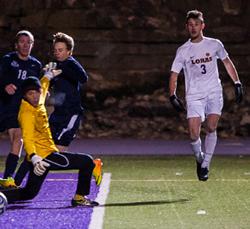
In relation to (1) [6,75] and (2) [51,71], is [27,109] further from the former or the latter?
(1) [6,75]

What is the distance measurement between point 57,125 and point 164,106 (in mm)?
9272

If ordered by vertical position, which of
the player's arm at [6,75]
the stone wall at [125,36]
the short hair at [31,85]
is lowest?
the stone wall at [125,36]

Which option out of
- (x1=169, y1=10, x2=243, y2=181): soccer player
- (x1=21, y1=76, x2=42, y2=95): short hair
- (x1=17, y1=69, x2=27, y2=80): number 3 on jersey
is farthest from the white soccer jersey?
(x1=21, y1=76, x2=42, y2=95): short hair

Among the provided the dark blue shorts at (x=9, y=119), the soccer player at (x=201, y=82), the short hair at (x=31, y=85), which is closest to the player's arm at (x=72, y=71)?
the short hair at (x=31, y=85)

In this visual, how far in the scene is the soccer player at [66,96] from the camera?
8641mm

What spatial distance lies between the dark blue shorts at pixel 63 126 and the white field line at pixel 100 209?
25.2 inches

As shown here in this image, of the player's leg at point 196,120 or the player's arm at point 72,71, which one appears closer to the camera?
the player's arm at point 72,71

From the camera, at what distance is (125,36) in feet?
60.5

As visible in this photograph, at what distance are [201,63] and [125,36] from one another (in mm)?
8514

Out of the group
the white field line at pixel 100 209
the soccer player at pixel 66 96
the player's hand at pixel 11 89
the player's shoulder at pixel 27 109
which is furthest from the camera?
the player's hand at pixel 11 89

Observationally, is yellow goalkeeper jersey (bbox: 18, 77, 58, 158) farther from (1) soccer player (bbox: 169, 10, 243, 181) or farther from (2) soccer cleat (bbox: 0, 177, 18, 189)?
(1) soccer player (bbox: 169, 10, 243, 181)

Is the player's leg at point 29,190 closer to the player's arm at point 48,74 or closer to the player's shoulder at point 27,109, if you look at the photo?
the player's shoulder at point 27,109

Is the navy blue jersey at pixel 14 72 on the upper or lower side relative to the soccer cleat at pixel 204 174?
upper

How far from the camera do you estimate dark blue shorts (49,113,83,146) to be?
8.92 metres
